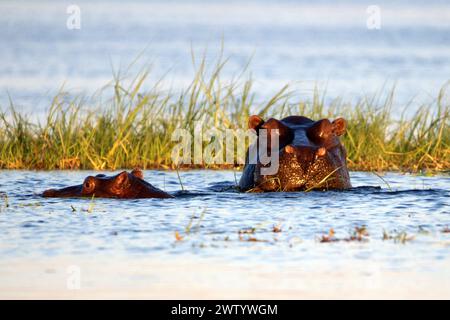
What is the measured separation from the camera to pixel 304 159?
1070 cm

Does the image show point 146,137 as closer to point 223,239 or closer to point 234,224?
point 234,224

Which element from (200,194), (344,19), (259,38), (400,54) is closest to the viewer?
(200,194)

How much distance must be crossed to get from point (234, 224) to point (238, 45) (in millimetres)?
22941

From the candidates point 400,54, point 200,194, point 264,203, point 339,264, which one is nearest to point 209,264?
point 339,264

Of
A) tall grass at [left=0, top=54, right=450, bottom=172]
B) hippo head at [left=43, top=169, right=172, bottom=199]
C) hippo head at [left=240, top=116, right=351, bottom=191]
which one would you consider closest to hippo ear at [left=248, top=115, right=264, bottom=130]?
hippo head at [left=240, top=116, right=351, bottom=191]

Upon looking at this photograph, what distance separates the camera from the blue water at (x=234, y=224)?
832 cm

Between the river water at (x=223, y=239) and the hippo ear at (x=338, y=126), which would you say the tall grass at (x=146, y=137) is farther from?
the hippo ear at (x=338, y=126)

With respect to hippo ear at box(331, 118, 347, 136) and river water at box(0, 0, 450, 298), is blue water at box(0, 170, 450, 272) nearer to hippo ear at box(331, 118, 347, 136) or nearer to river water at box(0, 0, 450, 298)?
river water at box(0, 0, 450, 298)

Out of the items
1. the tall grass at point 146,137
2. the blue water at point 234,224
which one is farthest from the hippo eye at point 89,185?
the tall grass at point 146,137

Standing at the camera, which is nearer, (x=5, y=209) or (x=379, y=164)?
(x=5, y=209)

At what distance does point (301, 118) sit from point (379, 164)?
3.04m

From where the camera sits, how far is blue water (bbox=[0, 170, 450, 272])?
832 cm
